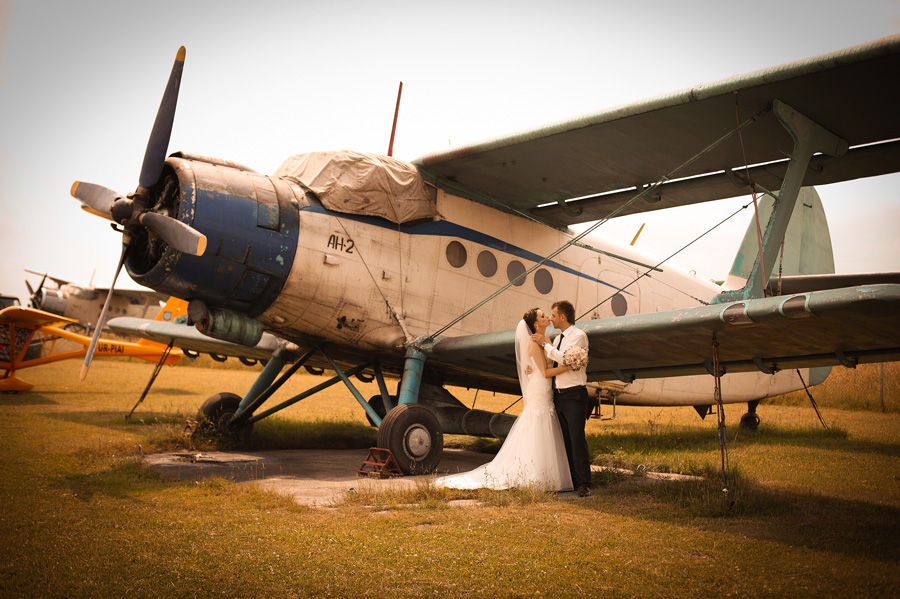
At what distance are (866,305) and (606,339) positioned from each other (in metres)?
2.22

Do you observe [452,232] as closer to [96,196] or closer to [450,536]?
[96,196]

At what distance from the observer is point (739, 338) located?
17.8 feet

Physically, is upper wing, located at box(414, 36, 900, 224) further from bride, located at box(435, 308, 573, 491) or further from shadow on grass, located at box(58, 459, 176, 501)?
shadow on grass, located at box(58, 459, 176, 501)

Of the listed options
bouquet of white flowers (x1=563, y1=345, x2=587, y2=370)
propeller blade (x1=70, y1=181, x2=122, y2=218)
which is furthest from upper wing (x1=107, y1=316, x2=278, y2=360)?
bouquet of white flowers (x1=563, y1=345, x2=587, y2=370)

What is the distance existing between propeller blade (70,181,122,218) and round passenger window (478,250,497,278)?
13.6ft

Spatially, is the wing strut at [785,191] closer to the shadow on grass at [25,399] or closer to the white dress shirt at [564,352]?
the white dress shirt at [564,352]

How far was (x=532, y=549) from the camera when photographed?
3.64 meters

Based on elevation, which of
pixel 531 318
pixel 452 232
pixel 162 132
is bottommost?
pixel 531 318

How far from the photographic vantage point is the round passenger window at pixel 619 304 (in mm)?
9032

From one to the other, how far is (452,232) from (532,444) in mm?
2953

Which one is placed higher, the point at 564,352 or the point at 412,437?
the point at 564,352

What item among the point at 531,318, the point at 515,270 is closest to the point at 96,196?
the point at 531,318

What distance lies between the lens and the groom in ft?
18.2

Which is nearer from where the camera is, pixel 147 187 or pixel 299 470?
pixel 147 187
